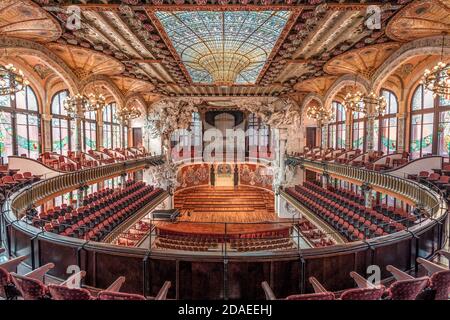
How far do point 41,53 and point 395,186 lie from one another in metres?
15.5

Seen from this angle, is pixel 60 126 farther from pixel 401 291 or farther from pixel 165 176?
pixel 401 291

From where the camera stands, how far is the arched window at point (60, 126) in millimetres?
16859

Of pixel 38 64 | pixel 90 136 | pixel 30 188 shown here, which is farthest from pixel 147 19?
pixel 90 136

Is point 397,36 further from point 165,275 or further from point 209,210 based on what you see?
point 209,210

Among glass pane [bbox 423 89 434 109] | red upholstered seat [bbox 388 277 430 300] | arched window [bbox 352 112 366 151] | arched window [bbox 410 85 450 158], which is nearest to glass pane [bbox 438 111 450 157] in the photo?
arched window [bbox 410 85 450 158]

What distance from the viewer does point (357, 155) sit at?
14555 mm

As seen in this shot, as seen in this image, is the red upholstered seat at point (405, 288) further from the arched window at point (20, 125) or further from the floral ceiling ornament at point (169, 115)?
the floral ceiling ornament at point (169, 115)

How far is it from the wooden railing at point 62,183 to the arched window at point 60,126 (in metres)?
4.31

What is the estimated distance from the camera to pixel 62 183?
10.2 m

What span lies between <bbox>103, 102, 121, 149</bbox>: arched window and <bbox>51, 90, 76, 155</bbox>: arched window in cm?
380

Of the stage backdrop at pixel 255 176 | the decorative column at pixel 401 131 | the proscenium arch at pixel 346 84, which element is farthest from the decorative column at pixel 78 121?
the decorative column at pixel 401 131

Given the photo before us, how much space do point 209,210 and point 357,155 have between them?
1281 cm

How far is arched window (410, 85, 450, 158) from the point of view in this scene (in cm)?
1297
